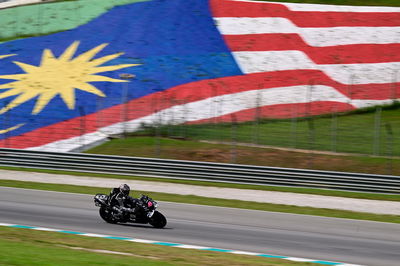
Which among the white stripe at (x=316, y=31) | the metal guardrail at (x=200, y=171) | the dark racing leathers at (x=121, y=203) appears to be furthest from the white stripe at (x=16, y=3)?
the dark racing leathers at (x=121, y=203)

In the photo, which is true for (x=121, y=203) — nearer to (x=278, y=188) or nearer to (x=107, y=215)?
(x=107, y=215)

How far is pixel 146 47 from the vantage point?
37031mm

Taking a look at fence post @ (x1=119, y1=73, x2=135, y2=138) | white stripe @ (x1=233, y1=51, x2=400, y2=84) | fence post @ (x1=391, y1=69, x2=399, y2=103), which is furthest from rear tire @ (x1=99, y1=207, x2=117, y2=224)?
fence post @ (x1=391, y1=69, x2=399, y2=103)

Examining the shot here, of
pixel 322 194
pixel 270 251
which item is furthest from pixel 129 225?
pixel 322 194

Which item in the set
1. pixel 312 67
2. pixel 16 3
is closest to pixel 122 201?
pixel 312 67

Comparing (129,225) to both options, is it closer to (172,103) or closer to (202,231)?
(202,231)

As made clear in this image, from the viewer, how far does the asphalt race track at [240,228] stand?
41.1 ft

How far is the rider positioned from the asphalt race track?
39cm

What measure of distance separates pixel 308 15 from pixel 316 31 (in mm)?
1598

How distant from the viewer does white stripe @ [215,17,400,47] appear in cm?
3769

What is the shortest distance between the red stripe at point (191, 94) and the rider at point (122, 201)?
1229 cm

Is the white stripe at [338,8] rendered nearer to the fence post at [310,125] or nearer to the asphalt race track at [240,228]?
the fence post at [310,125]

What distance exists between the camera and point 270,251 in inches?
483

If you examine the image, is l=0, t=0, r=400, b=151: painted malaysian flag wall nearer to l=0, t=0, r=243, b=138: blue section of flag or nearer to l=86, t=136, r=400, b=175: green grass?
l=0, t=0, r=243, b=138: blue section of flag
